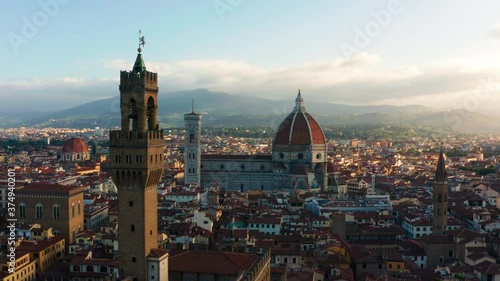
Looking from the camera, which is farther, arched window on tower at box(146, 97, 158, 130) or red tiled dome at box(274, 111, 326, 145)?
red tiled dome at box(274, 111, 326, 145)

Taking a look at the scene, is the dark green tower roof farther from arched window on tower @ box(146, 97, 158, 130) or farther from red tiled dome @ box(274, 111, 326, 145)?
red tiled dome @ box(274, 111, 326, 145)

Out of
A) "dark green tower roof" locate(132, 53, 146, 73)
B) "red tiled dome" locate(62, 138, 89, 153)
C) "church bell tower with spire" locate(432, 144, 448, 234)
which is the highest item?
"dark green tower roof" locate(132, 53, 146, 73)

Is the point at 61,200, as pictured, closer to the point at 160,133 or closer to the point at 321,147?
the point at 160,133

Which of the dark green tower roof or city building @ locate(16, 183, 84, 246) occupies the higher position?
the dark green tower roof

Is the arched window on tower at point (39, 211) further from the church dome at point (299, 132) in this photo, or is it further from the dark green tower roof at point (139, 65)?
the church dome at point (299, 132)

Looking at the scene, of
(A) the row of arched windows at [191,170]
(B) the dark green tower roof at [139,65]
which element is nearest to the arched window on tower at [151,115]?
(B) the dark green tower roof at [139,65]

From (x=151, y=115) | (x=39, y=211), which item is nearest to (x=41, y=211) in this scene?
(x=39, y=211)


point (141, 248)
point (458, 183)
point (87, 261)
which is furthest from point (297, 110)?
point (141, 248)

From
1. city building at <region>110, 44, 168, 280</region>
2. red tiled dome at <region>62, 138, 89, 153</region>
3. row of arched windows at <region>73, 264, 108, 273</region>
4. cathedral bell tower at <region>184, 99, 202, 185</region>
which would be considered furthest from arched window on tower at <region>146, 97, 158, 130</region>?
red tiled dome at <region>62, 138, 89, 153</region>
